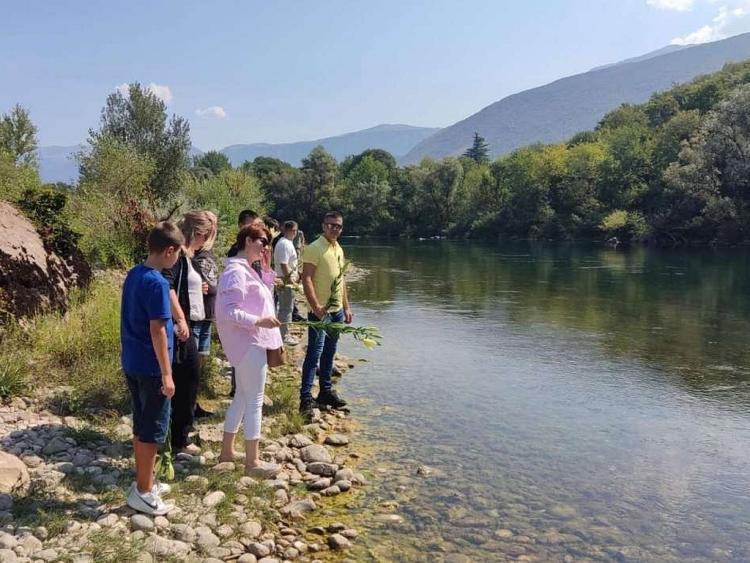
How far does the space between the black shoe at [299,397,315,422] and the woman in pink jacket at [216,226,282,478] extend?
5.95ft

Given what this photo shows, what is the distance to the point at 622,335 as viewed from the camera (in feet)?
45.6

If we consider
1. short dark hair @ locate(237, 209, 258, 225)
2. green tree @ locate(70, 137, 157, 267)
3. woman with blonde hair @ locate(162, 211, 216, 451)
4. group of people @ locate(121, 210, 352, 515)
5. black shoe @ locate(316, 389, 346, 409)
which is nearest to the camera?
group of people @ locate(121, 210, 352, 515)

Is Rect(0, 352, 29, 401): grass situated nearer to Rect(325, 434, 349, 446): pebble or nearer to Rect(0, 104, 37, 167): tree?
Rect(325, 434, 349, 446): pebble

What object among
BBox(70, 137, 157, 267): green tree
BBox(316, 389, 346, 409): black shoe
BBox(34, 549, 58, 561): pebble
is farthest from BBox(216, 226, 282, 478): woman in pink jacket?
BBox(70, 137, 157, 267): green tree

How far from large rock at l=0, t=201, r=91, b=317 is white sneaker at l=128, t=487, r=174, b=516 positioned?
3.63m

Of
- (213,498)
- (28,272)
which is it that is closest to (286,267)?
(28,272)

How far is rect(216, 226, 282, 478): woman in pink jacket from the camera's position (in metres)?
5.15

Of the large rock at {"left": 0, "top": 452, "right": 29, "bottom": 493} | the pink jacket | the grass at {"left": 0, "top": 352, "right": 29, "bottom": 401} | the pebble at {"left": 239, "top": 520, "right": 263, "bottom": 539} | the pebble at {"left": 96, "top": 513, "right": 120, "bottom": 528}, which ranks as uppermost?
the pink jacket

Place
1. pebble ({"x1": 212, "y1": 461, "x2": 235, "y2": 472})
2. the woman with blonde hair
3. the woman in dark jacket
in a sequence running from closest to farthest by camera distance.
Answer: pebble ({"x1": 212, "y1": 461, "x2": 235, "y2": 472})
the woman with blonde hair
the woman in dark jacket

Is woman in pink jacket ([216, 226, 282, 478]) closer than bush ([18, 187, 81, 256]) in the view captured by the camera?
Yes

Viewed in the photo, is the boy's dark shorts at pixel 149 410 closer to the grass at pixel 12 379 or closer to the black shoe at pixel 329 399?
the grass at pixel 12 379

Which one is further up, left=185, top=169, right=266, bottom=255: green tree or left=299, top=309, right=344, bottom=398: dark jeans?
left=185, top=169, right=266, bottom=255: green tree

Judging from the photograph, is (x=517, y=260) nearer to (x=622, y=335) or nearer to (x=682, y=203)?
(x=682, y=203)

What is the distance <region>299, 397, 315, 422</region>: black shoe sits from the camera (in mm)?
7277
